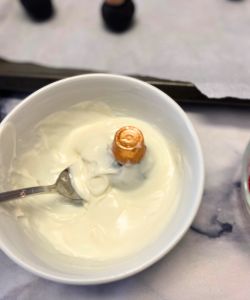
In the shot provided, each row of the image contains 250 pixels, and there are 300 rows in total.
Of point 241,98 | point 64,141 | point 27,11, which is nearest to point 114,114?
point 64,141

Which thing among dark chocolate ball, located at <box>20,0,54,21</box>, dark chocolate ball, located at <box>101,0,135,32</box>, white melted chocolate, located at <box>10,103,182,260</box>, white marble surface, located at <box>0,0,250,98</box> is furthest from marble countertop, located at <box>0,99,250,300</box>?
dark chocolate ball, located at <box>20,0,54,21</box>

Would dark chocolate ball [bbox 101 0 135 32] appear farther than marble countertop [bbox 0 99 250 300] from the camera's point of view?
Yes

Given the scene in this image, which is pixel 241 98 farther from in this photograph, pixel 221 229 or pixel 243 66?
pixel 221 229

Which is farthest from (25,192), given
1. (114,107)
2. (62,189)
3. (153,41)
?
(153,41)

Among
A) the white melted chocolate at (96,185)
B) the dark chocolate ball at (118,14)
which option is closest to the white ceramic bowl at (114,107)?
the white melted chocolate at (96,185)

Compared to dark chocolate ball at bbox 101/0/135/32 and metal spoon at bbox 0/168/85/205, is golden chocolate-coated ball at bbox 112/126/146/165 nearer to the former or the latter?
metal spoon at bbox 0/168/85/205

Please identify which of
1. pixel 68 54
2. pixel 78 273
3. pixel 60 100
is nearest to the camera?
pixel 78 273

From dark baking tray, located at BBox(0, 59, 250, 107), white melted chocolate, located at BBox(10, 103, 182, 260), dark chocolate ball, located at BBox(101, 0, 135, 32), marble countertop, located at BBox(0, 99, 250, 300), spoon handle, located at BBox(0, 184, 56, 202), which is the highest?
dark chocolate ball, located at BBox(101, 0, 135, 32)
